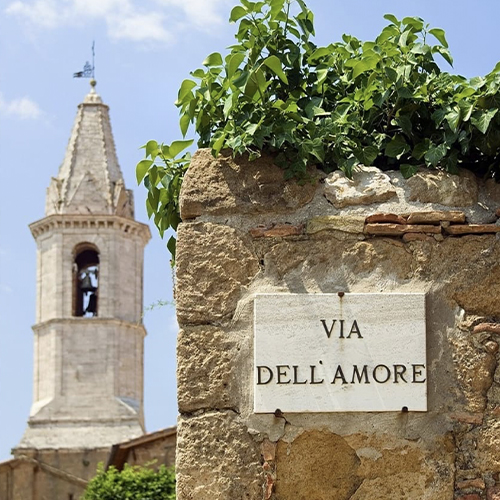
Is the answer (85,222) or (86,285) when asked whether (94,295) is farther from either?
(85,222)

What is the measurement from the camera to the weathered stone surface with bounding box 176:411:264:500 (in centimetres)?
373

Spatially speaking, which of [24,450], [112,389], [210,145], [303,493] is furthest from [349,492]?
[112,389]

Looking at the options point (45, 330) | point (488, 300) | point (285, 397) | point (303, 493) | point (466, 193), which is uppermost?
point (45, 330)

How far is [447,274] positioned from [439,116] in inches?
16.7

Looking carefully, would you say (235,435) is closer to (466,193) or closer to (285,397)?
(285,397)

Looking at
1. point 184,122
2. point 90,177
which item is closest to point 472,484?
point 184,122

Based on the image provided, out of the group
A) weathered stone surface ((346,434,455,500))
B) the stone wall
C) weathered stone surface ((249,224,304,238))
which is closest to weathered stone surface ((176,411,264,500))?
the stone wall

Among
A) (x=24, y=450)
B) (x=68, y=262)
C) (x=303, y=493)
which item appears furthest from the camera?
(x=68, y=262)

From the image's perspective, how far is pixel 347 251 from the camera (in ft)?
12.6

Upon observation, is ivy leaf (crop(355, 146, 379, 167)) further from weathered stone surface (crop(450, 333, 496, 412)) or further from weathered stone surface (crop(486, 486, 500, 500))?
weathered stone surface (crop(486, 486, 500, 500))

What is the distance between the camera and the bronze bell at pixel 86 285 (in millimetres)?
51034

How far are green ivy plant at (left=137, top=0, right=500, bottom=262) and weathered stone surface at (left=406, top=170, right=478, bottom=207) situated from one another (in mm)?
25

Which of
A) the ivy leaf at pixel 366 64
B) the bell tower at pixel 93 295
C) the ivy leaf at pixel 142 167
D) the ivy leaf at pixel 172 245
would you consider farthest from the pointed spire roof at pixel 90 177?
the ivy leaf at pixel 366 64

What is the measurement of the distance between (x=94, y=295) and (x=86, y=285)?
480 mm
